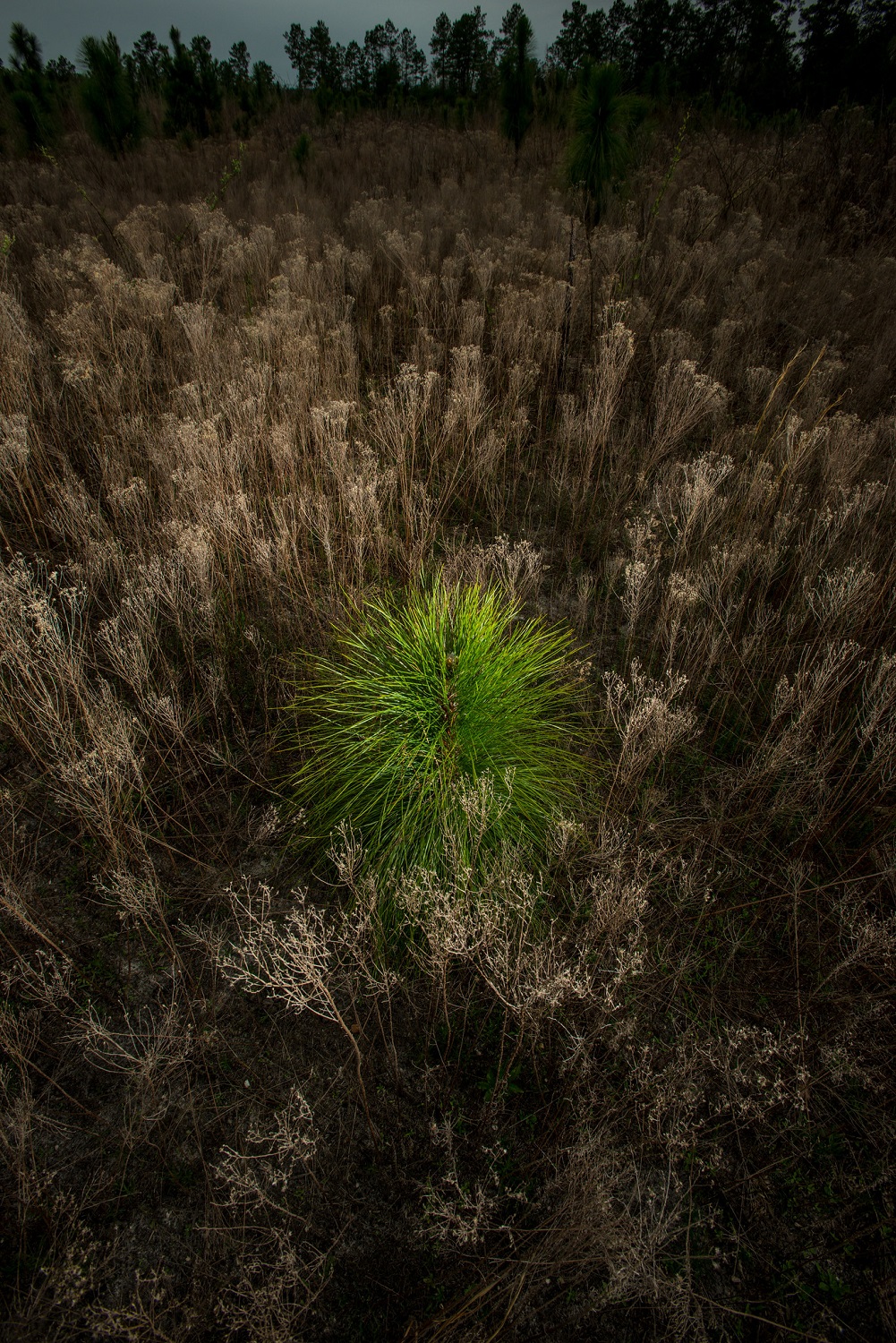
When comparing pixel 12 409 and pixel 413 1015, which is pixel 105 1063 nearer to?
pixel 413 1015

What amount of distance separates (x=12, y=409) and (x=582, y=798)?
14.3 ft

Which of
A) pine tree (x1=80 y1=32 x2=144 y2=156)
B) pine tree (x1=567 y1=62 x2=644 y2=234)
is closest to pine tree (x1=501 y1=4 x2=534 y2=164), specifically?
pine tree (x1=567 y1=62 x2=644 y2=234)

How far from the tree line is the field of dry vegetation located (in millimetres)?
5472

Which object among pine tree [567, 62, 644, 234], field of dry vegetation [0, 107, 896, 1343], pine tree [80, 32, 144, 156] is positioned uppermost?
pine tree [80, 32, 144, 156]

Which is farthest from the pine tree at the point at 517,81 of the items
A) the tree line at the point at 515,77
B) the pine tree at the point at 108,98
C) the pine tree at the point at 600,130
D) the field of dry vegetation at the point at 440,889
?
the field of dry vegetation at the point at 440,889

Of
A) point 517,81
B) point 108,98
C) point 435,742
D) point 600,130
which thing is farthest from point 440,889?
point 108,98

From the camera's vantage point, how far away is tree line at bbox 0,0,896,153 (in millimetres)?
9828

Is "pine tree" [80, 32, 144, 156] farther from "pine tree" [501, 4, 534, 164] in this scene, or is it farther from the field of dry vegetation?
the field of dry vegetation

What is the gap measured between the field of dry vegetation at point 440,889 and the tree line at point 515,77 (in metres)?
5.47

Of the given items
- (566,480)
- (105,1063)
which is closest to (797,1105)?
(105,1063)

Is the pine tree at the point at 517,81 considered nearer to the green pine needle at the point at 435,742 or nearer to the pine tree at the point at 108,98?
the pine tree at the point at 108,98

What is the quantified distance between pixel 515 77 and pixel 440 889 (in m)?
13.4

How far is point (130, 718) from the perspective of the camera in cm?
218

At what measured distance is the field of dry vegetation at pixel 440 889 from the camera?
1396mm
